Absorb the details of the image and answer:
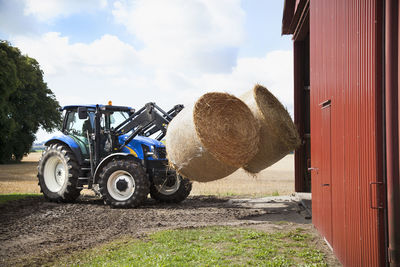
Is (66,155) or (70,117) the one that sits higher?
(70,117)

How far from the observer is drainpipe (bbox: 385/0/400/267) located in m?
3.19

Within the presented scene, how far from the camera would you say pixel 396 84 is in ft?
10.5

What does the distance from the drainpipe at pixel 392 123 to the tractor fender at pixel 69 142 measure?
8.32m

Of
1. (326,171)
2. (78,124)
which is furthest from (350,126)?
(78,124)

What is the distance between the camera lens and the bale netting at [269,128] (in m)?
7.24

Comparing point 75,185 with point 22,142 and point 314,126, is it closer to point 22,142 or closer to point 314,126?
point 314,126

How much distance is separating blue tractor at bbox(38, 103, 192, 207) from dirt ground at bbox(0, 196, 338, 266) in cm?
38

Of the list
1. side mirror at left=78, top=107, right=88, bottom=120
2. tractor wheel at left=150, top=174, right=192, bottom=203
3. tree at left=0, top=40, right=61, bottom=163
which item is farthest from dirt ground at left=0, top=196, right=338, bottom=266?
tree at left=0, top=40, right=61, bottom=163

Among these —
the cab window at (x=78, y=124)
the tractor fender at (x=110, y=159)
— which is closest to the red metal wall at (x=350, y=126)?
the tractor fender at (x=110, y=159)

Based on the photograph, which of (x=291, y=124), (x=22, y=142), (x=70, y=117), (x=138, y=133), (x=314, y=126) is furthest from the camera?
(x=22, y=142)

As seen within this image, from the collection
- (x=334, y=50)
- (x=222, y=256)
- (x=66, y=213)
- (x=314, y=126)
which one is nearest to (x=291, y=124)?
(x=314, y=126)

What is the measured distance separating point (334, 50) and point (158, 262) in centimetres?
327

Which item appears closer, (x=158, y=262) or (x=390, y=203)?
(x=390, y=203)

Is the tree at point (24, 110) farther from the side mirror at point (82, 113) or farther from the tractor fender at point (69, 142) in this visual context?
the side mirror at point (82, 113)
